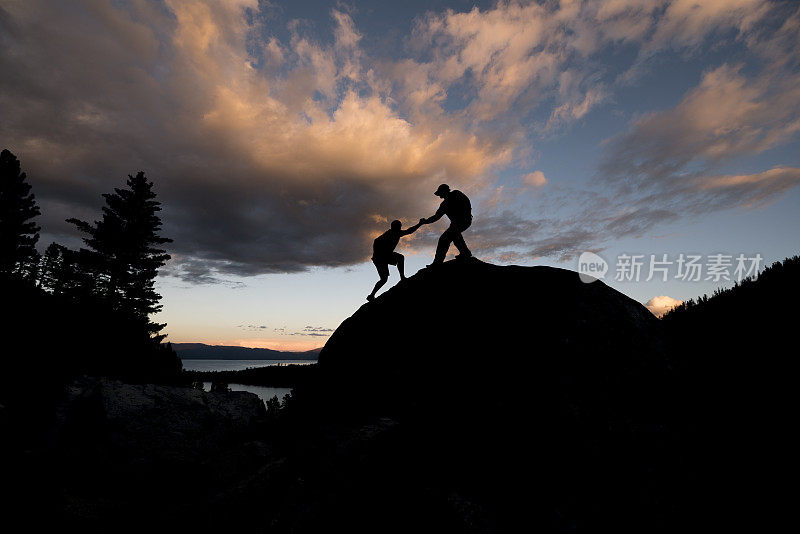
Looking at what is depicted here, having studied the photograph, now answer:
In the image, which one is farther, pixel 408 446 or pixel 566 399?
pixel 408 446

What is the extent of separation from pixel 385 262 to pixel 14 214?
39335 millimetres

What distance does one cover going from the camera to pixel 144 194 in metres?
31.3

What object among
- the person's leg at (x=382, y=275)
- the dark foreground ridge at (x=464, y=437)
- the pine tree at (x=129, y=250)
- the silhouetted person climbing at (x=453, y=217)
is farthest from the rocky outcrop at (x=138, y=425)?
the pine tree at (x=129, y=250)

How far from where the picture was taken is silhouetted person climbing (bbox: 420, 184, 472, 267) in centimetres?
799

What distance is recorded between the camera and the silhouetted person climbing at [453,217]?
7.99 meters

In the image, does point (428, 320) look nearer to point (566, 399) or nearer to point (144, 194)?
point (566, 399)

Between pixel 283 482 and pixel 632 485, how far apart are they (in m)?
4.09

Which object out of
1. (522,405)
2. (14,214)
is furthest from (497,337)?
(14,214)

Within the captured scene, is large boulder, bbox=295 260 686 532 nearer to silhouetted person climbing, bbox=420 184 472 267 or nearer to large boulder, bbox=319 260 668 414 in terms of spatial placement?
large boulder, bbox=319 260 668 414

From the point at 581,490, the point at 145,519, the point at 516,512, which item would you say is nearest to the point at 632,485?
the point at 581,490

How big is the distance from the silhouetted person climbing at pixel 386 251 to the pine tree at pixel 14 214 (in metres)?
37.6

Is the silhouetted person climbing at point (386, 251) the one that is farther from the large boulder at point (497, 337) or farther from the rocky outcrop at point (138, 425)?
the rocky outcrop at point (138, 425)

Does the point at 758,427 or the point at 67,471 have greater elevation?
the point at 758,427

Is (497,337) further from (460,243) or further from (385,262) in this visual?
(385,262)
